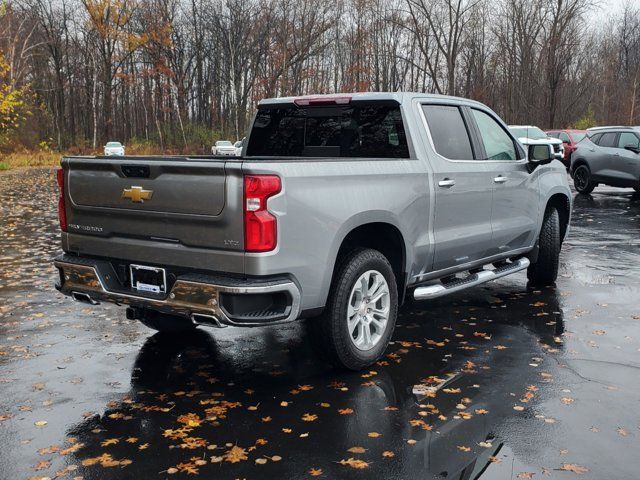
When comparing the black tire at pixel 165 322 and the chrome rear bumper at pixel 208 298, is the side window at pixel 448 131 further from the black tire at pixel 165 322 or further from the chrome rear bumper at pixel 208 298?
the black tire at pixel 165 322

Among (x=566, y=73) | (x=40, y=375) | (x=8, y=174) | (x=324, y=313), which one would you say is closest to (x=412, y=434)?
(x=324, y=313)

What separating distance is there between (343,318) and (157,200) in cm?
153

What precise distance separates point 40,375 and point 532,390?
3595 millimetres

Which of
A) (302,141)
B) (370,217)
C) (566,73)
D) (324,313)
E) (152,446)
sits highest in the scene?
(566,73)

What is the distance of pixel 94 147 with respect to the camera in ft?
181

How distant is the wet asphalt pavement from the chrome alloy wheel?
263 millimetres

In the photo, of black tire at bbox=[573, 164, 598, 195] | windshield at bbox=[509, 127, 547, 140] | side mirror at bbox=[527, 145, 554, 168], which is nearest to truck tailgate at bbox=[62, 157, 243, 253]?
side mirror at bbox=[527, 145, 554, 168]

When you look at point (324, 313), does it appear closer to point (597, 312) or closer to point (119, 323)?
point (119, 323)

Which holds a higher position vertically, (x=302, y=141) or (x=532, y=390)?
(x=302, y=141)

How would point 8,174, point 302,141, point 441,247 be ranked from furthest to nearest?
point 8,174 < point 302,141 < point 441,247

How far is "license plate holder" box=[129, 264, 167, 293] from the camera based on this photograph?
455 cm

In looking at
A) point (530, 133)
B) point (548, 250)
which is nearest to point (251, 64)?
point (530, 133)

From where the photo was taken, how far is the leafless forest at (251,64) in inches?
2180

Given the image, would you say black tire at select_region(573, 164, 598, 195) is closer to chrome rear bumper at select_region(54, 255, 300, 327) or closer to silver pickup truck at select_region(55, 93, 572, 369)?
silver pickup truck at select_region(55, 93, 572, 369)
